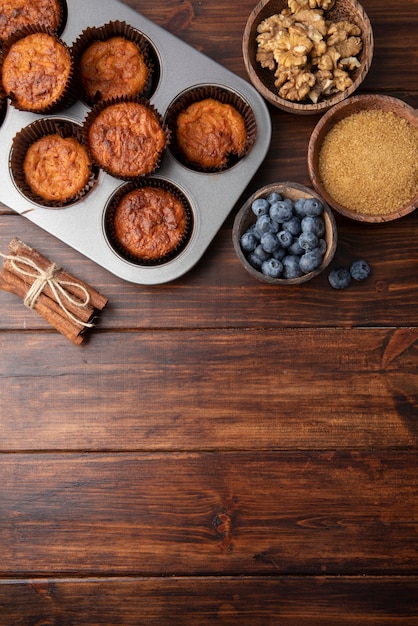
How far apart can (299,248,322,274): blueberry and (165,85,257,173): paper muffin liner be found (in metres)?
0.43

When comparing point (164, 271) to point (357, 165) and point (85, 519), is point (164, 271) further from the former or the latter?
point (85, 519)

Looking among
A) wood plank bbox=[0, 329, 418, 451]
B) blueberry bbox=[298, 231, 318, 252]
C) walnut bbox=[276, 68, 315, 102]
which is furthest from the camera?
wood plank bbox=[0, 329, 418, 451]

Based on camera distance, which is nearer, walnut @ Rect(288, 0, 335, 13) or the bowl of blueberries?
the bowl of blueberries

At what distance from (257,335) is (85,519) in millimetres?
897

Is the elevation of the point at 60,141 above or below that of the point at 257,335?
above

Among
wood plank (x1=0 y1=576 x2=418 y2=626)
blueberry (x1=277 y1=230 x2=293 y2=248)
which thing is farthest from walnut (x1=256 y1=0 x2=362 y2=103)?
wood plank (x1=0 y1=576 x2=418 y2=626)

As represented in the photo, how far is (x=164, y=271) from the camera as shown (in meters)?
1.97

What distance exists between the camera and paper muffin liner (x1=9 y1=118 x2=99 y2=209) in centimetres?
196

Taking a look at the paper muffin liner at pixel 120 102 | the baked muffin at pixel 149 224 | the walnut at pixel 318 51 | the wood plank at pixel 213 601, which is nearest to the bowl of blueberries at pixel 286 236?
the baked muffin at pixel 149 224

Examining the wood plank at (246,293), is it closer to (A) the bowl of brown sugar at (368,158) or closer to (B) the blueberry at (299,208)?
(A) the bowl of brown sugar at (368,158)

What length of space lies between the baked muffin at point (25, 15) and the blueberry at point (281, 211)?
3.29 ft

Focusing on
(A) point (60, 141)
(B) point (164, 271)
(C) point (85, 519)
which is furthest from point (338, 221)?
(C) point (85, 519)

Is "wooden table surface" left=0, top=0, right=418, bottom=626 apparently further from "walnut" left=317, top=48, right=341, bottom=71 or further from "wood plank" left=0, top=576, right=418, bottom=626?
"walnut" left=317, top=48, right=341, bottom=71

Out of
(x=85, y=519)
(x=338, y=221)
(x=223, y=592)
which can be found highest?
(x=338, y=221)
